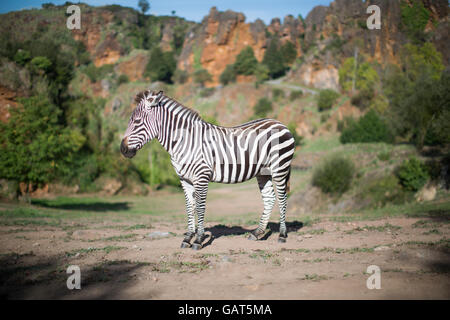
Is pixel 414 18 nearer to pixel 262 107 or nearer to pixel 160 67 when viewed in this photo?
pixel 262 107

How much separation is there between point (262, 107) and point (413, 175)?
47001 mm

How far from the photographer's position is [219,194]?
34.0 metres

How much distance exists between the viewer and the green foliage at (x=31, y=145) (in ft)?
58.6

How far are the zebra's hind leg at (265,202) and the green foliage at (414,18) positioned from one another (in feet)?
111

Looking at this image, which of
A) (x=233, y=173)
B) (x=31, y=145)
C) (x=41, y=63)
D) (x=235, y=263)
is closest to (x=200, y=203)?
(x=233, y=173)

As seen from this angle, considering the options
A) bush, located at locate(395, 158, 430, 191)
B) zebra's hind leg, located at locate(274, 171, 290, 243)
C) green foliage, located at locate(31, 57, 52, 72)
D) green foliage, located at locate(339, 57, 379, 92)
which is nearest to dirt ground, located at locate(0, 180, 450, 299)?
zebra's hind leg, located at locate(274, 171, 290, 243)

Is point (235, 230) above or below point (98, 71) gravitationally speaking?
below

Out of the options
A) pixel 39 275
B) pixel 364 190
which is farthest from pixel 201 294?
pixel 364 190

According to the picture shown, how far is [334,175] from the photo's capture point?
2078cm

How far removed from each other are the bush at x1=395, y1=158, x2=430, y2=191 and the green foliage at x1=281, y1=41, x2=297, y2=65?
70.5m

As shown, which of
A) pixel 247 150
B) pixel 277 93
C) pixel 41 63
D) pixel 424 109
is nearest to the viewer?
pixel 247 150

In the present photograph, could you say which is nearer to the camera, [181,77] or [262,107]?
[262,107]

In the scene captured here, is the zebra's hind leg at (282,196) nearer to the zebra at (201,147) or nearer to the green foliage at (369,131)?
the zebra at (201,147)
